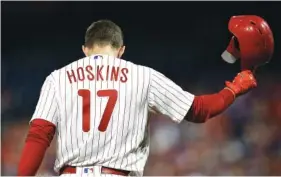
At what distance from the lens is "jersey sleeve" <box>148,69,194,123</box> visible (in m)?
2.13

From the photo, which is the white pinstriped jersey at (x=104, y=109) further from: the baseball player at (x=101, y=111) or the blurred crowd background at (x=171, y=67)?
the blurred crowd background at (x=171, y=67)

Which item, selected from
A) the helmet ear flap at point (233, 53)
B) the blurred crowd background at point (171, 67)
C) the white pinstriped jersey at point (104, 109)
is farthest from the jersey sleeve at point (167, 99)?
the blurred crowd background at point (171, 67)

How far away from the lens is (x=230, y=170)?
550cm

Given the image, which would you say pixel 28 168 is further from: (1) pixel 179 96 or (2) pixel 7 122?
(2) pixel 7 122

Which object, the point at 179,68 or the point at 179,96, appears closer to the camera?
the point at 179,96

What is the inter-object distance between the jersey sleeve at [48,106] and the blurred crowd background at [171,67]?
348 centimetres

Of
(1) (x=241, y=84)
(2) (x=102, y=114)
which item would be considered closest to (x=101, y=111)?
(2) (x=102, y=114)

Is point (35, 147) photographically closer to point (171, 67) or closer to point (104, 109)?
point (104, 109)

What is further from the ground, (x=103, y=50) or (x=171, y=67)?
(x=171, y=67)

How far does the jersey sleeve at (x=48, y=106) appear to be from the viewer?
2.08 metres

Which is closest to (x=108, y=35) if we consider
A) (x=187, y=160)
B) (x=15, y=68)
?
(x=187, y=160)

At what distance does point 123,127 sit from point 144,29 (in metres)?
3.89

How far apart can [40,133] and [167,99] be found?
453 mm

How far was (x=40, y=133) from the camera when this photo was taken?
2053mm
